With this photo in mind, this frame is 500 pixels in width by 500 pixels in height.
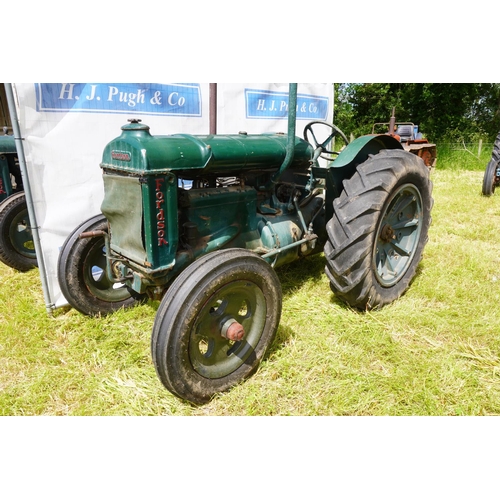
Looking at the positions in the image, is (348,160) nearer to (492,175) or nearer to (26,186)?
(26,186)

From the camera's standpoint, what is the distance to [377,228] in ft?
9.06

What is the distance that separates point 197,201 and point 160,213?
0.34m

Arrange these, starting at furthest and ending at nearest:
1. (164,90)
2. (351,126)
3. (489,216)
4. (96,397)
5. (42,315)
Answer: (351,126), (489,216), (164,90), (42,315), (96,397)

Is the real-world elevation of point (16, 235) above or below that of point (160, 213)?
below

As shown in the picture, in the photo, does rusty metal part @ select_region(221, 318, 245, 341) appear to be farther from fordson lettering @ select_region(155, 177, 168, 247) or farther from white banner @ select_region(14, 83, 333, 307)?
white banner @ select_region(14, 83, 333, 307)

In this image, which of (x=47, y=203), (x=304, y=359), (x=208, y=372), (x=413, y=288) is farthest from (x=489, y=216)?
(x=47, y=203)

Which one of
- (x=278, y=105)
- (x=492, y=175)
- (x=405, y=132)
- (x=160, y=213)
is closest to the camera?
(x=160, y=213)

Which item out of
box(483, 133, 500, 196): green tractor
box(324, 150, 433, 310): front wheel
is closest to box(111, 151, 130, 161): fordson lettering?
box(324, 150, 433, 310): front wheel

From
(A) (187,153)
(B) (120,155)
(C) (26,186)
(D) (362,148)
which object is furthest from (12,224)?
(D) (362,148)

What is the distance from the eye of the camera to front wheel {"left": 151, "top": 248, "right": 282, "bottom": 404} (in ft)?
6.56

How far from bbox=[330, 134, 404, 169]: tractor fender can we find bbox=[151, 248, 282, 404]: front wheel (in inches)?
44.7

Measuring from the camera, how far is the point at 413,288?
3426 millimetres
